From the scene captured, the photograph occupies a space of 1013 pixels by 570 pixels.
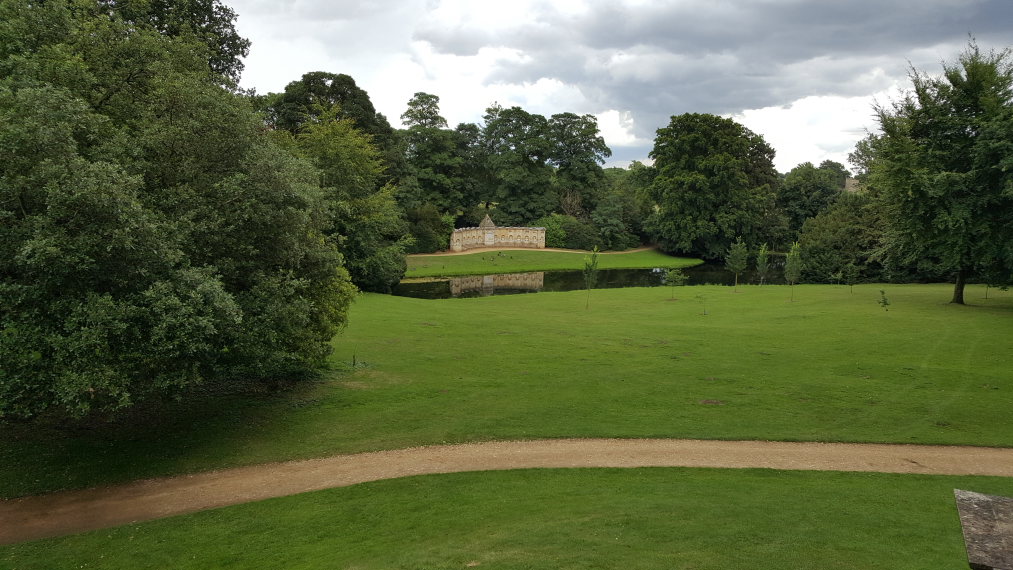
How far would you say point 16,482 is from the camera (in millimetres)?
12281

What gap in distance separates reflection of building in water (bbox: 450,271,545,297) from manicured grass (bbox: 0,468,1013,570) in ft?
122

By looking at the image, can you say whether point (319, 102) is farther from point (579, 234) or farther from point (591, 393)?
point (591, 393)

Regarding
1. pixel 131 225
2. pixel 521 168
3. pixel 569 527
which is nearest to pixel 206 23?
pixel 131 225

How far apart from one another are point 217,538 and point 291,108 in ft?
168

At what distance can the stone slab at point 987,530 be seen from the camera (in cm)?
454

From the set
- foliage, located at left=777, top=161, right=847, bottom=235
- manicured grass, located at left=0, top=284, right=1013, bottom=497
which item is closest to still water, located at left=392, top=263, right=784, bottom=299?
foliage, located at left=777, top=161, right=847, bottom=235

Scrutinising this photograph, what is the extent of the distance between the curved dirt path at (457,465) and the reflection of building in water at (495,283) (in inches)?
1370

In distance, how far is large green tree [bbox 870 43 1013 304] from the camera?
28234mm

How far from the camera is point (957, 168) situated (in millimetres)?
30562

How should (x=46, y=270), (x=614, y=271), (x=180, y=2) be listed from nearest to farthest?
(x=46, y=270) < (x=180, y=2) < (x=614, y=271)

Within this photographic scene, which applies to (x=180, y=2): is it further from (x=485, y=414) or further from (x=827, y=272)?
(x=827, y=272)

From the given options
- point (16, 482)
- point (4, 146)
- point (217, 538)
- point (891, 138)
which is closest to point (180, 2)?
point (4, 146)

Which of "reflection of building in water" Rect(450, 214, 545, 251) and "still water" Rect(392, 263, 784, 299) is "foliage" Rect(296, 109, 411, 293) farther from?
"reflection of building in water" Rect(450, 214, 545, 251)

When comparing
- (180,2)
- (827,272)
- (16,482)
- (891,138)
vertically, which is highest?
(180,2)
